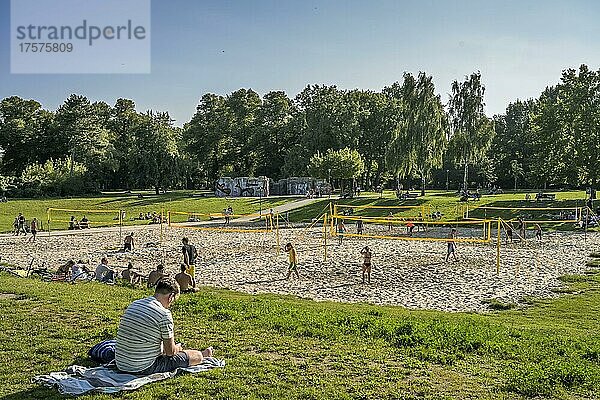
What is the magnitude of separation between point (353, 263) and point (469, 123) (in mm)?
31281

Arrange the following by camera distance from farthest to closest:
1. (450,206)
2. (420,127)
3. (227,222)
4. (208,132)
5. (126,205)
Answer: (208,132) < (126,205) < (420,127) < (450,206) < (227,222)

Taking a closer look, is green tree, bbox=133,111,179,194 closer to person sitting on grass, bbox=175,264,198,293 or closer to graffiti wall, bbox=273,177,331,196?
graffiti wall, bbox=273,177,331,196

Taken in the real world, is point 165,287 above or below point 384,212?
above

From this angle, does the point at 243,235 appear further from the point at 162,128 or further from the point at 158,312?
the point at 162,128

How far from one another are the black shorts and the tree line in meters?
47.4

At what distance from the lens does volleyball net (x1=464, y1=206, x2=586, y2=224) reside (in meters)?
40.5

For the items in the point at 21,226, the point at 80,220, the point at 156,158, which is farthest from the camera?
the point at 156,158

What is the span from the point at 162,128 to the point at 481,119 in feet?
142

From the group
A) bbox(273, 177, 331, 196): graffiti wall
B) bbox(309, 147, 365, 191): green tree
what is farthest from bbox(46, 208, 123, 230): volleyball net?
bbox(273, 177, 331, 196): graffiti wall

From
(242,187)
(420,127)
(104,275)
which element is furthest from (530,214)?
(242,187)

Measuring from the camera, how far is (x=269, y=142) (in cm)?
8388

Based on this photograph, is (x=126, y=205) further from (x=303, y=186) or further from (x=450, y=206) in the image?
(x=450, y=206)

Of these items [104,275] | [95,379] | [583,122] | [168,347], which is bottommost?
[104,275]

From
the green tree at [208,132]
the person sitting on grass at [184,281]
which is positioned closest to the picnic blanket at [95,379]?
the person sitting on grass at [184,281]
